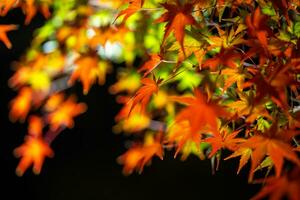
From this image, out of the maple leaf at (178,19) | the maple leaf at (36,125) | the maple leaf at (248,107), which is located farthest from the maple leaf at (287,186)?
the maple leaf at (36,125)

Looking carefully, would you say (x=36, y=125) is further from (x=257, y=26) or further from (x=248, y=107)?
(x=257, y=26)

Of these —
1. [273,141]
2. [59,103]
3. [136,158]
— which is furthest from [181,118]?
[59,103]

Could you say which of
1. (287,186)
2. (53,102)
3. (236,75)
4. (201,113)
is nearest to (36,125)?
(53,102)

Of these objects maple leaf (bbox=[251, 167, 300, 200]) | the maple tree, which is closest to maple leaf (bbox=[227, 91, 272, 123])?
the maple tree

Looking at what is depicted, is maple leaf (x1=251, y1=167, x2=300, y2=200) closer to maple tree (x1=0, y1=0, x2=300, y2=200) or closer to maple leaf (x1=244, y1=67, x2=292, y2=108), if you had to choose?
maple tree (x1=0, y1=0, x2=300, y2=200)

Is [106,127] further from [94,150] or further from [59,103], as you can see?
[59,103]

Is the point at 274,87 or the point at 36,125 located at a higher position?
the point at 274,87
